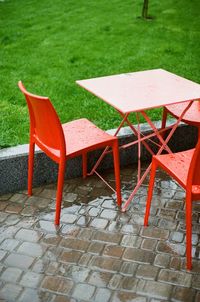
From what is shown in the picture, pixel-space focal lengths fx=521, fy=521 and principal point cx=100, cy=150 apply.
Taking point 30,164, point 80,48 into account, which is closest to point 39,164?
point 30,164

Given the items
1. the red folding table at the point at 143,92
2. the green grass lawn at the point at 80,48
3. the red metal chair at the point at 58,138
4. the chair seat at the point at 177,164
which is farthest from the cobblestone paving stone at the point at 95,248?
the green grass lawn at the point at 80,48

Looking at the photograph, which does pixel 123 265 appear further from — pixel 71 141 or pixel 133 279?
pixel 71 141

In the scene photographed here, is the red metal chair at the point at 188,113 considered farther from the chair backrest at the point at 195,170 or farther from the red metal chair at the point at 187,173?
the chair backrest at the point at 195,170

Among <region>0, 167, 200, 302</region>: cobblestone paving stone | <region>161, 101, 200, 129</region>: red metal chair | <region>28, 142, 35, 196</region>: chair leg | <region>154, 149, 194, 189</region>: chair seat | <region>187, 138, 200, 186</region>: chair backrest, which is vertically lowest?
<region>0, 167, 200, 302</region>: cobblestone paving stone

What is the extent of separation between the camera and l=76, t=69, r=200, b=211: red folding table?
457 cm

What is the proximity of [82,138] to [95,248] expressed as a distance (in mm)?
1075

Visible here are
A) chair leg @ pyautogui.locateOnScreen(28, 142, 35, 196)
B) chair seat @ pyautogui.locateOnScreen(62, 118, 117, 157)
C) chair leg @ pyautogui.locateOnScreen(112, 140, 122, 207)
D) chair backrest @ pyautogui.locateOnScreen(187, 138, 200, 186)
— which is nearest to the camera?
chair backrest @ pyautogui.locateOnScreen(187, 138, 200, 186)

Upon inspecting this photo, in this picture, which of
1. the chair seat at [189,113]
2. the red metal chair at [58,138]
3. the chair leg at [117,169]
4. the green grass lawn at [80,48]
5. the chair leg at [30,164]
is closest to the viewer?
the red metal chair at [58,138]

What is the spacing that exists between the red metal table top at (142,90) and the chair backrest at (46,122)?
533 mm

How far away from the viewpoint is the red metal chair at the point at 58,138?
448 cm

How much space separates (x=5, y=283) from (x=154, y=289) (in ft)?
3.84

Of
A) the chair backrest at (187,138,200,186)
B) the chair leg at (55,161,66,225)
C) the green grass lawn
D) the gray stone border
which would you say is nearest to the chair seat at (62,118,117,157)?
the chair leg at (55,161,66,225)

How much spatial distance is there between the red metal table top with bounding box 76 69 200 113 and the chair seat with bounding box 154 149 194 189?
473 millimetres

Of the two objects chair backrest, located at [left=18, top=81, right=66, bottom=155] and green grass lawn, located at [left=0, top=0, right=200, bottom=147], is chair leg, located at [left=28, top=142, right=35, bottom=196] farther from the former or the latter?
green grass lawn, located at [left=0, top=0, right=200, bottom=147]
